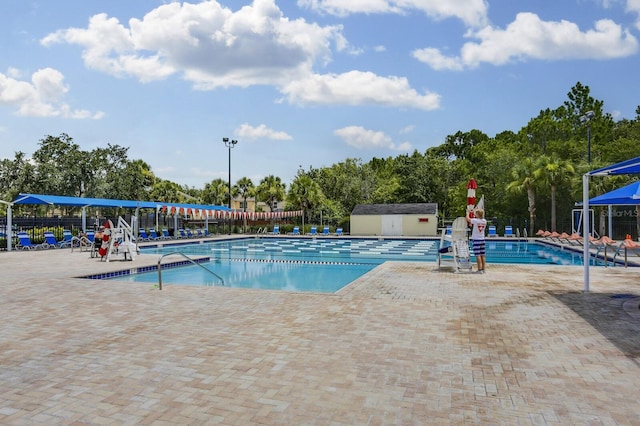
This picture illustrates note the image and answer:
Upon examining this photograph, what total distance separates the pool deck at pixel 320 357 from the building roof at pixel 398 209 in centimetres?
2458

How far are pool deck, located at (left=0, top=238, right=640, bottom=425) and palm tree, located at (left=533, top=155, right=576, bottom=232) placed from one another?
21.9 m

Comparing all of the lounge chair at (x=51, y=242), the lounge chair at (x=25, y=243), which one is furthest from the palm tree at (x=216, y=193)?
the lounge chair at (x=25, y=243)

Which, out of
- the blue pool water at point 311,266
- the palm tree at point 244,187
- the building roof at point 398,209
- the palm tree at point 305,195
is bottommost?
the blue pool water at point 311,266

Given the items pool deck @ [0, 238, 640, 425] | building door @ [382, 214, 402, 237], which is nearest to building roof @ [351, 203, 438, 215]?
building door @ [382, 214, 402, 237]

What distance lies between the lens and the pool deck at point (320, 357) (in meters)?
3.26

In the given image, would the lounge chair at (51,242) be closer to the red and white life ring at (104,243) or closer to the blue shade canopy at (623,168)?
the red and white life ring at (104,243)

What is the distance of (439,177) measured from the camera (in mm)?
43844

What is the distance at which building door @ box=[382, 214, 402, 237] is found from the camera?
32719mm

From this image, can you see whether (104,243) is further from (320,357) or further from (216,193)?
(216,193)

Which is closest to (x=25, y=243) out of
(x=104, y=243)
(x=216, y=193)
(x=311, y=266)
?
(x=104, y=243)

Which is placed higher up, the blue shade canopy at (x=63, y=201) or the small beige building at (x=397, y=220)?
the blue shade canopy at (x=63, y=201)

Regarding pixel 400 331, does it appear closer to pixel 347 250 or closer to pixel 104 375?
pixel 104 375

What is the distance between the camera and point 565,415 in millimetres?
3141

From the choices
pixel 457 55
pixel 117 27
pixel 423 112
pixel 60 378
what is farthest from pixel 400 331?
pixel 423 112
